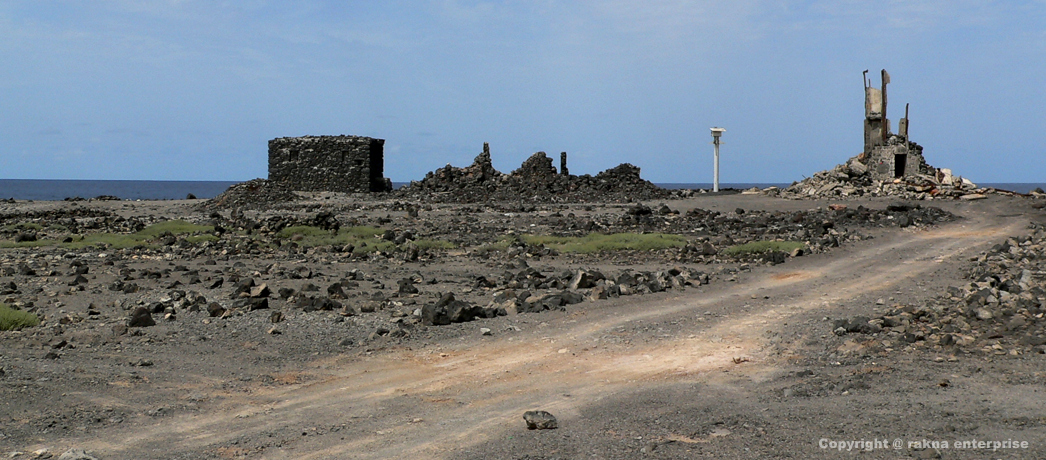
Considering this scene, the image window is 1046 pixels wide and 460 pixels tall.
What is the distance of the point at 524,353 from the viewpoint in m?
10.0

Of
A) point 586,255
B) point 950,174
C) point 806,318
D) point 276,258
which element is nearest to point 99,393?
point 806,318

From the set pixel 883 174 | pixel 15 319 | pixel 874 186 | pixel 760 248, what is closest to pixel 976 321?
pixel 760 248

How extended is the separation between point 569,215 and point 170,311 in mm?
18566

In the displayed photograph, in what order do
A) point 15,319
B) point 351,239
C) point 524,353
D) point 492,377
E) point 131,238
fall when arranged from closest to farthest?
point 492,377 → point 524,353 → point 15,319 → point 351,239 → point 131,238

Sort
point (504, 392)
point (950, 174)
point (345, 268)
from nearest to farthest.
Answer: point (504, 392) → point (345, 268) → point (950, 174)

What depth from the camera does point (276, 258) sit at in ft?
63.7

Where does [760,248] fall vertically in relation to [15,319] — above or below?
above

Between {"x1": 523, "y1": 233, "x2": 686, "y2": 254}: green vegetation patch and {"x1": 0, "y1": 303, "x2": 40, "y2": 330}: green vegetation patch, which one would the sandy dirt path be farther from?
{"x1": 523, "y1": 233, "x2": 686, "y2": 254}: green vegetation patch

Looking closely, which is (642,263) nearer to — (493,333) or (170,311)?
(493,333)

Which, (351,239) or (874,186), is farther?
(874,186)

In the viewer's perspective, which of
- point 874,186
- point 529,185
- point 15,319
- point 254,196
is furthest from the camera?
point 529,185

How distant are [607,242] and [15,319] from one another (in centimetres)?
1251

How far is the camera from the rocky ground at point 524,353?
6785 mm

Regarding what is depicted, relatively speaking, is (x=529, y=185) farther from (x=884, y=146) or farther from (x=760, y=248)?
(x=760, y=248)
